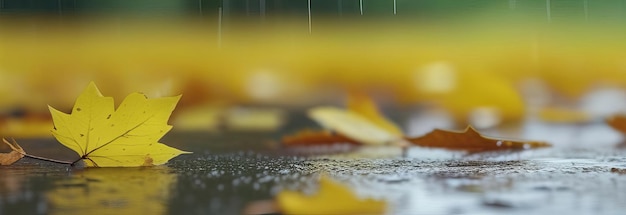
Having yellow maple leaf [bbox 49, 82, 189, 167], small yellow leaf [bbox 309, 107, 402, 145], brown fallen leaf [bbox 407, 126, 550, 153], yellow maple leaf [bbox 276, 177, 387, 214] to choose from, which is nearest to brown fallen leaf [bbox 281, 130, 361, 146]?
small yellow leaf [bbox 309, 107, 402, 145]

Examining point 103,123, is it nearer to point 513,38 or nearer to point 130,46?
point 130,46

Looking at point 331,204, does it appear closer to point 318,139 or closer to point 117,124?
point 117,124

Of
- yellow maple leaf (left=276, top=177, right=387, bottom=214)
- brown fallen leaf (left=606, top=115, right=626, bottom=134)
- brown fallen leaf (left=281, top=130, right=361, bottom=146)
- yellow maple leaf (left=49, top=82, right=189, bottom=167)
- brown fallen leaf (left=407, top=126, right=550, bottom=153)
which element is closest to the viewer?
yellow maple leaf (left=276, top=177, right=387, bottom=214)

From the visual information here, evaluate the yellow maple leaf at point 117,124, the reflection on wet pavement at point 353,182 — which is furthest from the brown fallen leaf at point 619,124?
the yellow maple leaf at point 117,124

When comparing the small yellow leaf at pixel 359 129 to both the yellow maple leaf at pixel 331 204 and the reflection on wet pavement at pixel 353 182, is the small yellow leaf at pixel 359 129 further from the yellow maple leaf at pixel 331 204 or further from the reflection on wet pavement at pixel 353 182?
the yellow maple leaf at pixel 331 204

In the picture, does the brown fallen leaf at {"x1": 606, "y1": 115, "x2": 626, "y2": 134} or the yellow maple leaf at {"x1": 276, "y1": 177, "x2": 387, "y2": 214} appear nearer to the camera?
the yellow maple leaf at {"x1": 276, "y1": 177, "x2": 387, "y2": 214}

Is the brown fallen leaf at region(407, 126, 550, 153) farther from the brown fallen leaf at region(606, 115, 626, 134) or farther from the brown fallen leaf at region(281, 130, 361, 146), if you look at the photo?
the brown fallen leaf at region(606, 115, 626, 134)

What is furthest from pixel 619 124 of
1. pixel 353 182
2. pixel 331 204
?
pixel 331 204
